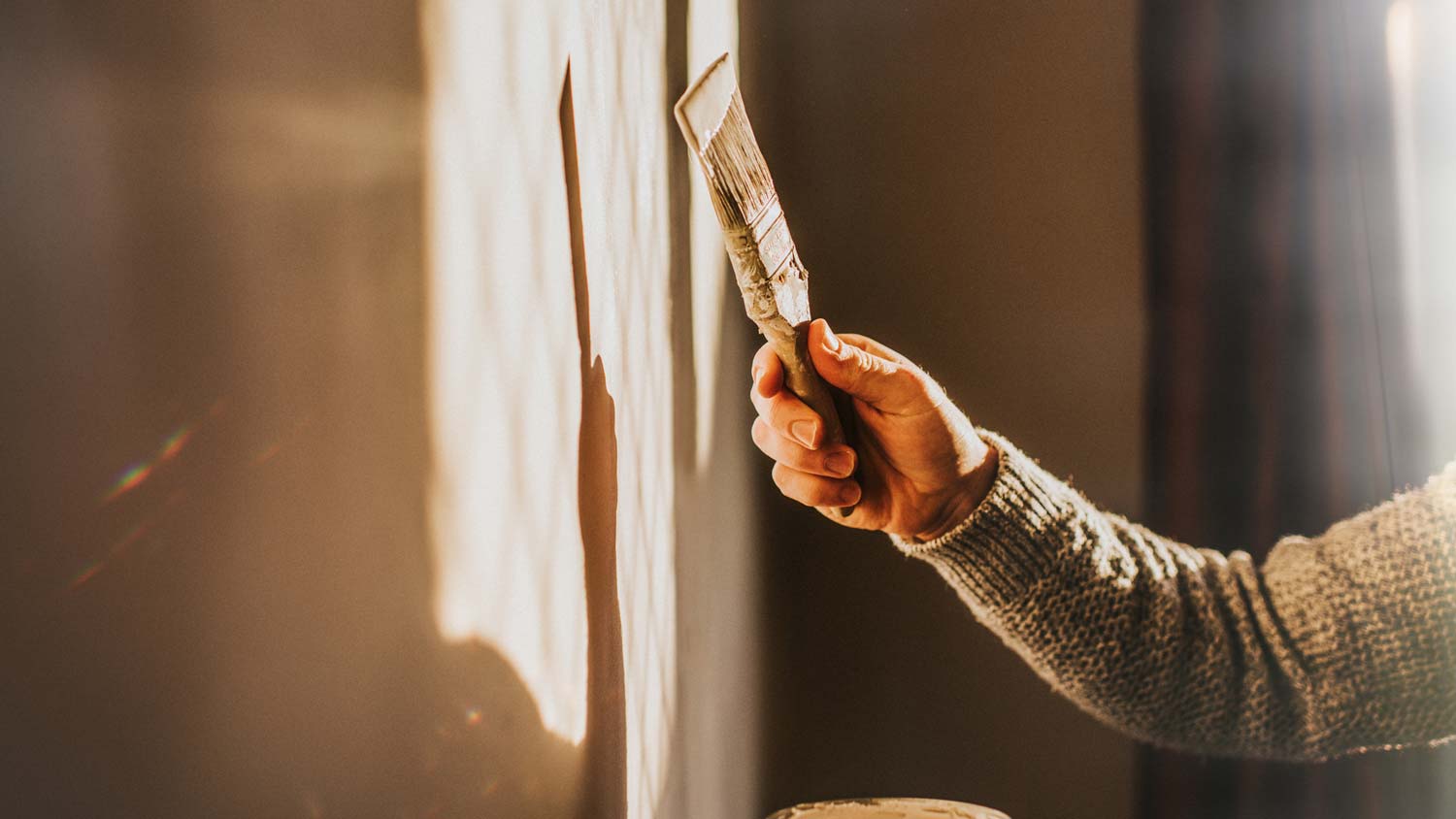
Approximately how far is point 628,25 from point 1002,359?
3.62 ft

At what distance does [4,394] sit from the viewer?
21cm

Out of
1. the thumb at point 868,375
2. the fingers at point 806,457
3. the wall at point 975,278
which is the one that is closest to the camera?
the thumb at point 868,375

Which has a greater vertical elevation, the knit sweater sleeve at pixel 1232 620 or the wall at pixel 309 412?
the wall at pixel 309 412

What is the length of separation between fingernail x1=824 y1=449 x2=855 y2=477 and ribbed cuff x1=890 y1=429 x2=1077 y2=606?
19cm

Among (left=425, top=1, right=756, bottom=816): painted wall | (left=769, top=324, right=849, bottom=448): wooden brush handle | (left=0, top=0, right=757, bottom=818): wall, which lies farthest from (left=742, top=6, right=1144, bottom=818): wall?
(left=0, top=0, right=757, bottom=818): wall

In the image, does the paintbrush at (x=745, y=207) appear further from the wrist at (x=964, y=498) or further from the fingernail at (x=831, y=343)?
the wrist at (x=964, y=498)

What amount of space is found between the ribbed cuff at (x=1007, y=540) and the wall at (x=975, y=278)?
0.68 metres

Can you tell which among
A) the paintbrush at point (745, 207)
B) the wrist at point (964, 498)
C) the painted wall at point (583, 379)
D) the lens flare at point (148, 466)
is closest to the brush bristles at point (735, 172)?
the paintbrush at point (745, 207)

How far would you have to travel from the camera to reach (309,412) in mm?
335

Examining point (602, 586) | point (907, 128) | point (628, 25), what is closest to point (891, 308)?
point (907, 128)

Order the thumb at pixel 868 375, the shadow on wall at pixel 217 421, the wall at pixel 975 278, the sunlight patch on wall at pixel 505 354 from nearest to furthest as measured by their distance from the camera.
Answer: the shadow on wall at pixel 217 421 → the sunlight patch on wall at pixel 505 354 → the thumb at pixel 868 375 → the wall at pixel 975 278

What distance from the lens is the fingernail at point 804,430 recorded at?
782 mm

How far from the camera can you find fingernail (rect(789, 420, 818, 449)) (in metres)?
0.78

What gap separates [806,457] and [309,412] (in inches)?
22.9
